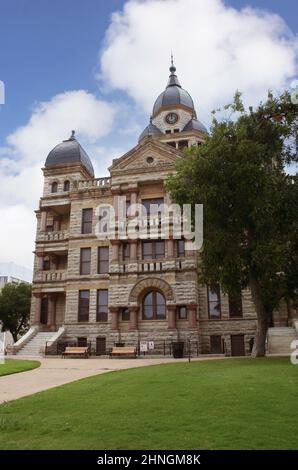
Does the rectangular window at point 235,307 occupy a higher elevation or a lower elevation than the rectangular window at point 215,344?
higher

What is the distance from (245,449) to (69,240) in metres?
30.8

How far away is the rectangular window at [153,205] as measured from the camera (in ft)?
110

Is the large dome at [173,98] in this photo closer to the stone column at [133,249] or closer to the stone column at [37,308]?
the stone column at [133,249]

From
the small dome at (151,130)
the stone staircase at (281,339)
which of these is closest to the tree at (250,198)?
the stone staircase at (281,339)

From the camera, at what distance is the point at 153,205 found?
3375 centimetres

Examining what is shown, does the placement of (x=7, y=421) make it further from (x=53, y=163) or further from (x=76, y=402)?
(x=53, y=163)

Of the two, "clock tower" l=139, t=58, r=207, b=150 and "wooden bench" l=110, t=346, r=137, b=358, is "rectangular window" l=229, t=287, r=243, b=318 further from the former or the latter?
"clock tower" l=139, t=58, r=207, b=150

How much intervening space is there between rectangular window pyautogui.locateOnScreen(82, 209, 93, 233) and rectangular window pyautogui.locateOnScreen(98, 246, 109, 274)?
2.14 meters

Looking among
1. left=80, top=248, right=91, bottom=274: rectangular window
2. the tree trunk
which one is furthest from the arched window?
the tree trunk

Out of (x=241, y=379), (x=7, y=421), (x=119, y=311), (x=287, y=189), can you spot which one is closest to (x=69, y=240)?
(x=119, y=311)

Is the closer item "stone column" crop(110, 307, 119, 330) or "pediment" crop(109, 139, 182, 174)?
"stone column" crop(110, 307, 119, 330)

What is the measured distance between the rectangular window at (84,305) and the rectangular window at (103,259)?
2091 mm

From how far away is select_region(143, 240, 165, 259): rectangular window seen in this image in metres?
33.0

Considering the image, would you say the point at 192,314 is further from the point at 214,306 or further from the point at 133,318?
the point at 133,318
